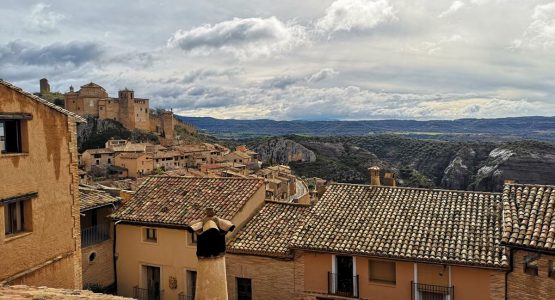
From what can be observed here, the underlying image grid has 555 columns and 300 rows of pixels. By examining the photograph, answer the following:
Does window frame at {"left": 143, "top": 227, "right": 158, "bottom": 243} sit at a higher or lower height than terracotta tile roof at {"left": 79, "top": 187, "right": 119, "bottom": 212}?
lower

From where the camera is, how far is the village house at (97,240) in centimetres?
1883

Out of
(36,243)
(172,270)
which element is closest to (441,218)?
(172,270)

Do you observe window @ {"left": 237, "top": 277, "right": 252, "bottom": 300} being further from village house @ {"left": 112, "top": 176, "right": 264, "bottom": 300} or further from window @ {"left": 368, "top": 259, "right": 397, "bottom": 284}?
window @ {"left": 368, "top": 259, "right": 397, "bottom": 284}

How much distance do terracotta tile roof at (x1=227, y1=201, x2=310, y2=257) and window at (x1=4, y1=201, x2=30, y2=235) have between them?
282 inches

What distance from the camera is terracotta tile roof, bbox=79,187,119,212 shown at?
18.7 metres

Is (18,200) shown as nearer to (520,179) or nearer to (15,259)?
(15,259)

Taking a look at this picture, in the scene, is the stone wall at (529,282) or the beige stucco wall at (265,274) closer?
the stone wall at (529,282)

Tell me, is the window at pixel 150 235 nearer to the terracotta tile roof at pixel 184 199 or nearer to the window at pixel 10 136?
the terracotta tile roof at pixel 184 199

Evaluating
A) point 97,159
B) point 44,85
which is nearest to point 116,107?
point 44,85

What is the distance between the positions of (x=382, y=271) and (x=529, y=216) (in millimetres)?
4956

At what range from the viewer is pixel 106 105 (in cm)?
11862

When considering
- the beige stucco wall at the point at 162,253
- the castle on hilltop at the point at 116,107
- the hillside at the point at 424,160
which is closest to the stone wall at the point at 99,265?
the beige stucco wall at the point at 162,253

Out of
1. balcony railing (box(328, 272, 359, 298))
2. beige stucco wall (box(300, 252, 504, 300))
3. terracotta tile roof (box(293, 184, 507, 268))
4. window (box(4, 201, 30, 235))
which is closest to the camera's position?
window (box(4, 201, 30, 235))

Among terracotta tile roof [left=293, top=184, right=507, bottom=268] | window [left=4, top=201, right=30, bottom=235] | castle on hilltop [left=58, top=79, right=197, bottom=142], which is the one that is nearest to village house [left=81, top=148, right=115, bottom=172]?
castle on hilltop [left=58, top=79, right=197, bottom=142]
